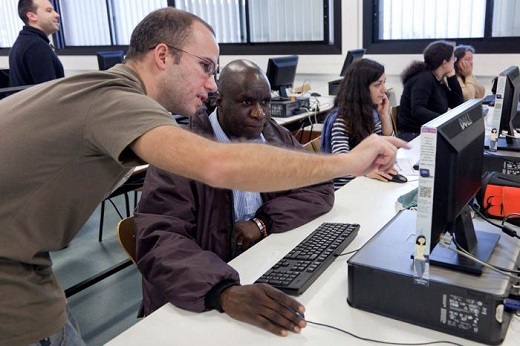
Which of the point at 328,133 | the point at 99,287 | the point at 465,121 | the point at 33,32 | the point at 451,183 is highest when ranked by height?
the point at 33,32

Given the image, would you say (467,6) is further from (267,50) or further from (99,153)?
(99,153)

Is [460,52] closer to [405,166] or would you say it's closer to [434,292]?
[405,166]

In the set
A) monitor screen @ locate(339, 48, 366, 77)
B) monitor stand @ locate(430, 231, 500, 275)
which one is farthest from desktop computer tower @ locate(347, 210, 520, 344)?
monitor screen @ locate(339, 48, 366, 77)

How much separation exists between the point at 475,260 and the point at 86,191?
84 cm

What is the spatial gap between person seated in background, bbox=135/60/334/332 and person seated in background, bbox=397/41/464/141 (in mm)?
2309

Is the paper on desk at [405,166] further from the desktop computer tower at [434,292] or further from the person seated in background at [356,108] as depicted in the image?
the desktop computer tower at [434,292]

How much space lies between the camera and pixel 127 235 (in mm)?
1659

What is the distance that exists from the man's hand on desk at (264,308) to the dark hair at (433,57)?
134 inches

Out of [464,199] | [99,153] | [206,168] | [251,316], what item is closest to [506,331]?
[464,199]

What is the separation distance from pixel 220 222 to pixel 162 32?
66cm

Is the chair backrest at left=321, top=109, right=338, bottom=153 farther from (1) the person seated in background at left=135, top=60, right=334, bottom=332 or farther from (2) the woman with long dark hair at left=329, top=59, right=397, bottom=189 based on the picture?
(1) the person seated in background at left=135, top=60, right=334, bottom=332

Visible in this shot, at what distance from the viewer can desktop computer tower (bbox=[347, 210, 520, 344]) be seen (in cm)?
100

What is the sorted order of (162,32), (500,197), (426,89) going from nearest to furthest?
(162,32), (500,197), (426,89)

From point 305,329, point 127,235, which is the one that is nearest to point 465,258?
point 305,329
